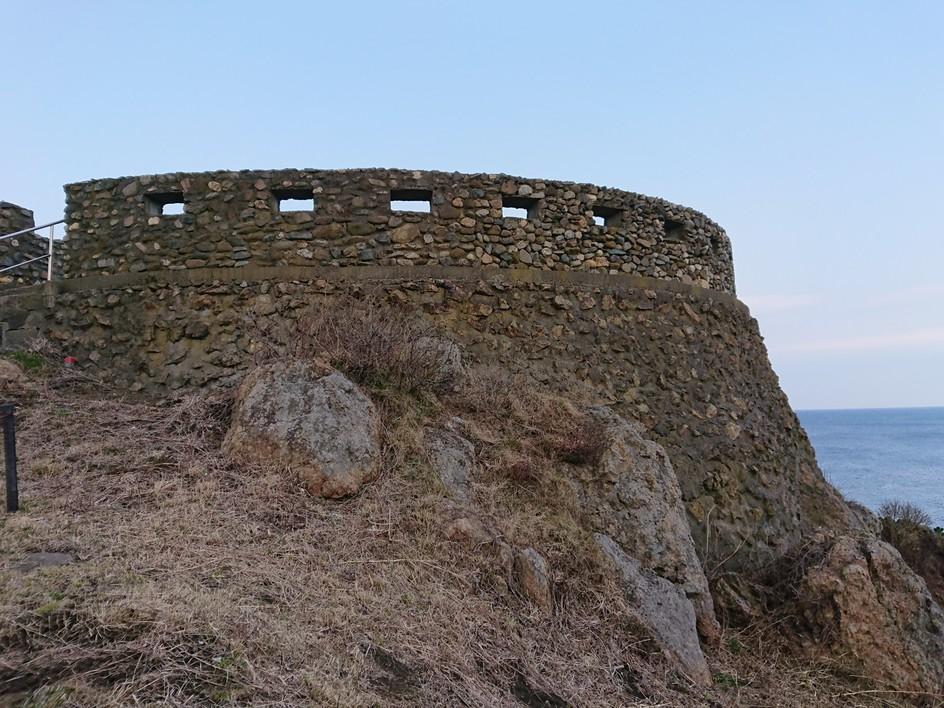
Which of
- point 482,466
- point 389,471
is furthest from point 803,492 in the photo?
point 389,471

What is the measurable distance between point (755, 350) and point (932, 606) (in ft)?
15.3

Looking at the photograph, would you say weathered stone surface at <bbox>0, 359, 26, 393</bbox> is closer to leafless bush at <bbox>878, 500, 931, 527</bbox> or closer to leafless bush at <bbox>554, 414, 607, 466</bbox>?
leafless bush at <bbox>554, 414, 607, 466</bbox>

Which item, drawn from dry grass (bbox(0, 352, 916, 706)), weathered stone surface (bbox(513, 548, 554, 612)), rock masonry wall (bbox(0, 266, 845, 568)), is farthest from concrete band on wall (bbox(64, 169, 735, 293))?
weathered stone surface (bbox(513, 548, 554, 612))

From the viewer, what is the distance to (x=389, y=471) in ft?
19.4

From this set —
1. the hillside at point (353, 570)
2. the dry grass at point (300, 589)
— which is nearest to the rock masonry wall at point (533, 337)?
the hillside at point (353, 570)

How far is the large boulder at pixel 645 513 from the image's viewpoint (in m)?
6.50

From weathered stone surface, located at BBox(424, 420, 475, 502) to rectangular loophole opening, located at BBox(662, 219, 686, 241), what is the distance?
517 cm

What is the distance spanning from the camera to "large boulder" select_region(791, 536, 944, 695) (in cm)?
661

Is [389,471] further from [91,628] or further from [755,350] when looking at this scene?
[755,350]

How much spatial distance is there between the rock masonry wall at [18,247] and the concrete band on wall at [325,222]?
5.46ft

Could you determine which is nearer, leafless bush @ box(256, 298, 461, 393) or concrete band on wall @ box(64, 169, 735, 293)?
Answer: leafless bush @ box(256, 298, 461, 393)

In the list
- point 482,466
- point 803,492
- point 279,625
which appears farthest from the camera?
point 803,492

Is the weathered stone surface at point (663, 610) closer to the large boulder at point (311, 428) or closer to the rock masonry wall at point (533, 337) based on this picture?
the large boulder at point (311, 428)

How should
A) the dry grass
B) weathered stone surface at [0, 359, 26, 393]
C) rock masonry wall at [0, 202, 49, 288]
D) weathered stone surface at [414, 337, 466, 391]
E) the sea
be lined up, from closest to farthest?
the dry grass → weathered stone surface at [414, 337, 466, 391] → weathered stone surface at [0, 359, 26, 393] → rock masonry wall at [0, 202, 49, 288] → the sea
